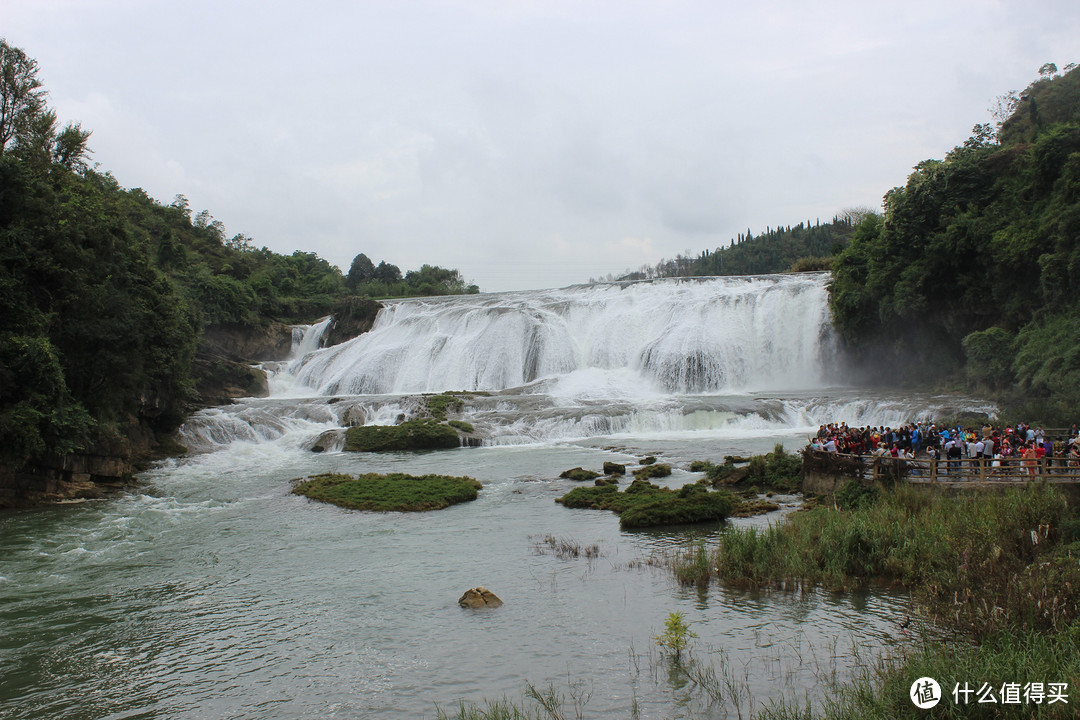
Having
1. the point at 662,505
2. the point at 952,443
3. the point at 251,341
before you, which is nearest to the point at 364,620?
the point at 662,505

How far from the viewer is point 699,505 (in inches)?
599

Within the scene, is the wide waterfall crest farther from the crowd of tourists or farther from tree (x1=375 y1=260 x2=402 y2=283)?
tree (x1=375 y1=260 x2=402 y2=283)

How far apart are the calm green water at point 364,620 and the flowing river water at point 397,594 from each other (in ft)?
0.12

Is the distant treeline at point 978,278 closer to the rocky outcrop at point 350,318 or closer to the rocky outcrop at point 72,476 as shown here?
the rocky outcrop at point 72,476

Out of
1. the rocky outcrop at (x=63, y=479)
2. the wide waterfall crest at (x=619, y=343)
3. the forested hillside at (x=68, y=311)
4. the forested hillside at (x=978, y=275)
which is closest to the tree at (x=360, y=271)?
the wide waterfall crest at (x=619, y=343)

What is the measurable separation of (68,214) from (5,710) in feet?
59.5

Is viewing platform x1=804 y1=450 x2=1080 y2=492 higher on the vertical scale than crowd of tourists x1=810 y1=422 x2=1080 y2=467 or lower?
lower

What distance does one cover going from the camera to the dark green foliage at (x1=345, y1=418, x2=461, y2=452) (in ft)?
95.4

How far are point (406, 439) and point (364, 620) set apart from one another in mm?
19438

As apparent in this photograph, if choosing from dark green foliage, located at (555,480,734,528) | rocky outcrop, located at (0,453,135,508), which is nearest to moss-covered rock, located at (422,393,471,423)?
rocky outcrop, located at (0,453,135,508)

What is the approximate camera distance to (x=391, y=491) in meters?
19.4

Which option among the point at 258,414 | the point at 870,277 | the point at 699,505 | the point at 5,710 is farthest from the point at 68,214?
the point at 870,277

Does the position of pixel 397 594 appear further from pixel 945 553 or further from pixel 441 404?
pixel 441 404

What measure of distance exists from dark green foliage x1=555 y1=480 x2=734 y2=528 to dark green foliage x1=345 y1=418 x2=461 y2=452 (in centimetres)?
1242
